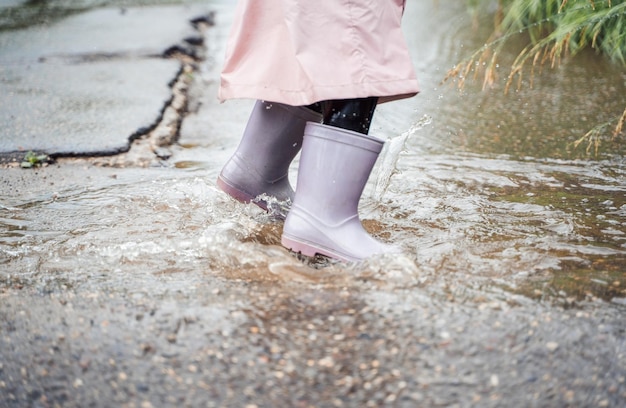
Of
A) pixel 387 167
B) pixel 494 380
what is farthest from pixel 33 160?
pixel 494 380

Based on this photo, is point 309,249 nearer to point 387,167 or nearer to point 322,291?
point 322,291

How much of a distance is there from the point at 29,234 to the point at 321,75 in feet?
2.85

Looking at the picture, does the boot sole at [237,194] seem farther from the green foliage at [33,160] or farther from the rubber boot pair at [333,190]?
the green foliage at [33,160]

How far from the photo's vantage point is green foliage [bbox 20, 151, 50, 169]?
8.14 feet

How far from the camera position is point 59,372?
1.15m

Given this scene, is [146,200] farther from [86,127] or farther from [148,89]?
[148,89]

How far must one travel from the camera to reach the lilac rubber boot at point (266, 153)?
6.12 feet

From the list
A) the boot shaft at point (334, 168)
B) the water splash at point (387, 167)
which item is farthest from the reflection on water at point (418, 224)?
the boot shaft at point (334, 168)

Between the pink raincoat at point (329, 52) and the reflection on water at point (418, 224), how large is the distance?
0.37 m

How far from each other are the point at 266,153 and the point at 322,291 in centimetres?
60

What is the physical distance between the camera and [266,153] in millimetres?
1917

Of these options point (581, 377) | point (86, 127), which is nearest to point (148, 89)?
point (86, 127)

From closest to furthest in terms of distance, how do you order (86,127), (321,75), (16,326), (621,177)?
(16,326) → (321,75) → (621,177) → (86,127)

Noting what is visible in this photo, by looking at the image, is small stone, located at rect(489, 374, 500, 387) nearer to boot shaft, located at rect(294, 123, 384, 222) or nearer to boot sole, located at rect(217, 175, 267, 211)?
boot shaft, located at rect(294, 123, 384, 222)
